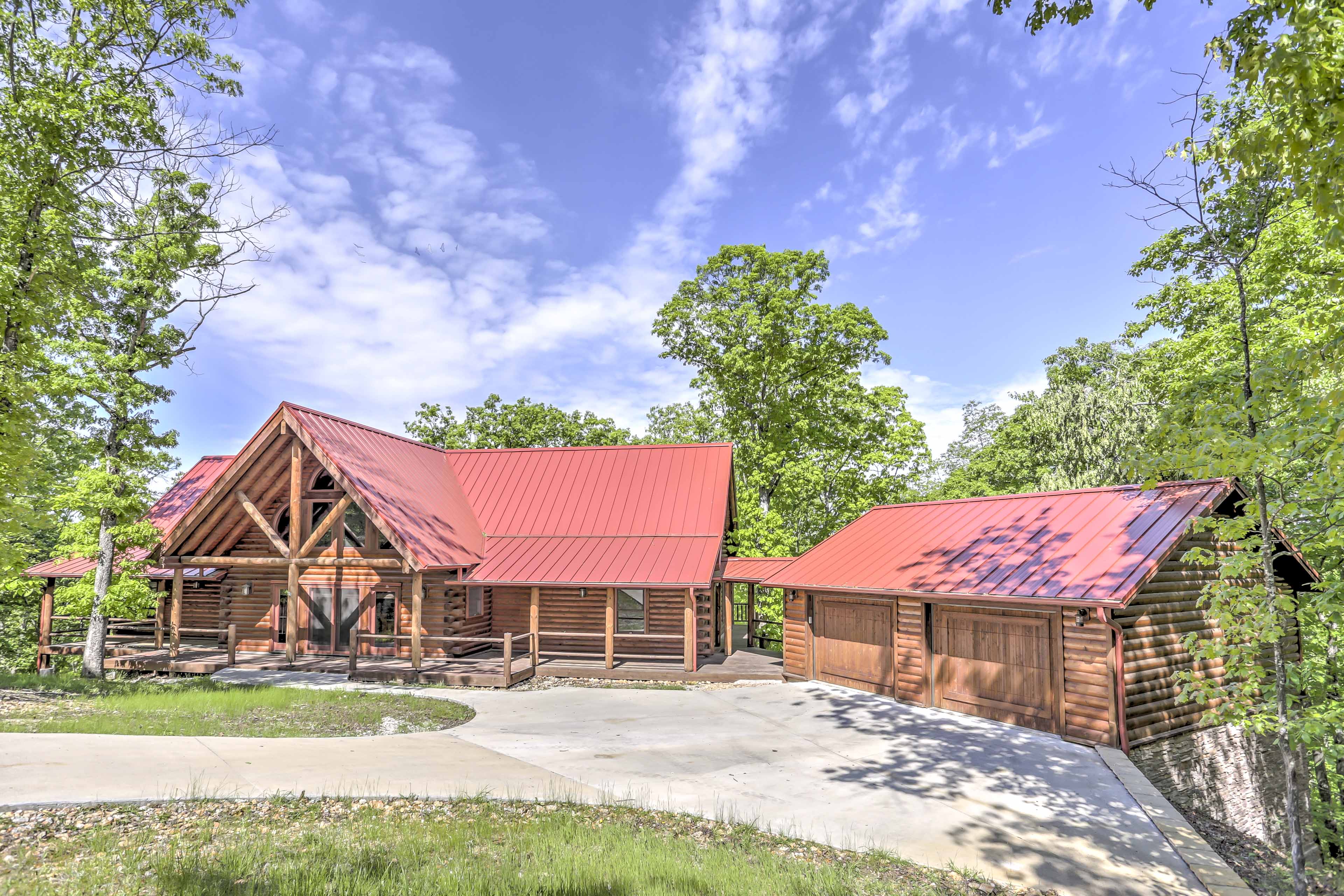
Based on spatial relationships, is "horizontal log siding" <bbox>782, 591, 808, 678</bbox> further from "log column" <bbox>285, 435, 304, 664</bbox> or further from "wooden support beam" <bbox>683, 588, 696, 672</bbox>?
"log column" <bbox>285, 435, 304, 664</bbox>

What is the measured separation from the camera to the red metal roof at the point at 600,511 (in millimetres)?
20062

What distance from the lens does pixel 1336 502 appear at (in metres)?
6.49

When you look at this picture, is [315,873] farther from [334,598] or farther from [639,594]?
[334,598]

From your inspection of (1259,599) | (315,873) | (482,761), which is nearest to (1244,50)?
(1259,599)

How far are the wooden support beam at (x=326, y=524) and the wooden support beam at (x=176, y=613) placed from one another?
168 inches

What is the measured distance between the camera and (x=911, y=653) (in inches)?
614

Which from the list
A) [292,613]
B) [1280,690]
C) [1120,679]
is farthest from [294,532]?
[1280,690]

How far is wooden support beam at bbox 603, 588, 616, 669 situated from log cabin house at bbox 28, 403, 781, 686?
8 centimetres

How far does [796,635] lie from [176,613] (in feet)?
60.3

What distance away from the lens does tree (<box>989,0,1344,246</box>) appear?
4414 mm

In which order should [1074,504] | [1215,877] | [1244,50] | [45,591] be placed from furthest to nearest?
[45,591] → [1074,504] → [1215,877] → [1244,50]

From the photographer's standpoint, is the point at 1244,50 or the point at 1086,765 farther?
the point at 1086,765

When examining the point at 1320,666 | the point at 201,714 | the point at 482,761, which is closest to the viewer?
the point at 482,761

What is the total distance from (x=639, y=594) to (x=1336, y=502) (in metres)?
17.7
